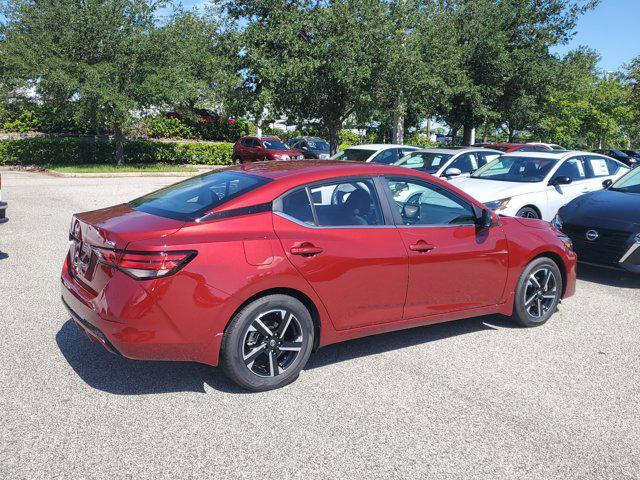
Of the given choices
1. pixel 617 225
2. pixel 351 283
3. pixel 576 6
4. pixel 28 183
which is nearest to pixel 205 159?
pixel 28 183

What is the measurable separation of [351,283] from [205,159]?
25646mm

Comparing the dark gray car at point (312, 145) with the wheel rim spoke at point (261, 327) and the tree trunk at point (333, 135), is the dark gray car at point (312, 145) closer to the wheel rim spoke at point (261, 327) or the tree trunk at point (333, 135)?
the tree trunk at point (333, 135)

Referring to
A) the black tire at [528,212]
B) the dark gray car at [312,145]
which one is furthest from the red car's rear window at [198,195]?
the dark gray car at [312,145]

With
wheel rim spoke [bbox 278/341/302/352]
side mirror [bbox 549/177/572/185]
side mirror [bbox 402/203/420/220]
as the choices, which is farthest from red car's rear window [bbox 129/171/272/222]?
side mirror [bbox 549/177/572/185]

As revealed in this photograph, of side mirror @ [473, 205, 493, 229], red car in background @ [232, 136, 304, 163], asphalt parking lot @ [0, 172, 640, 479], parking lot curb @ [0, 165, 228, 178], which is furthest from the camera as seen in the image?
red car in background @ [232, 136, 304, 163]

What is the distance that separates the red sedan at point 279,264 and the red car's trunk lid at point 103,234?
0.04 feet

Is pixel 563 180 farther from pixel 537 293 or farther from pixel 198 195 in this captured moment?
pixel 198 195

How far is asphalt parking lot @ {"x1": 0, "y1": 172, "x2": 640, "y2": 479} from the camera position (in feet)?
10.8

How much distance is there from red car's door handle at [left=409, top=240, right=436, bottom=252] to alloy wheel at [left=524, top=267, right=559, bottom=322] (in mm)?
1363

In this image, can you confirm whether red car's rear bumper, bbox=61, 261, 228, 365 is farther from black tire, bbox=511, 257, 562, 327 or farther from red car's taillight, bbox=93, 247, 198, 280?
black tire, bbox=511, 257, 562, 327

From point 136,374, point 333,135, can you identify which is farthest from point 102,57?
point 136,374

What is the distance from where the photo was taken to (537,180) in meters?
10.0

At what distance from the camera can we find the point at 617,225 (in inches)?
291

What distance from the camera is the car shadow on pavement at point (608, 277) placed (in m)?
7.66
